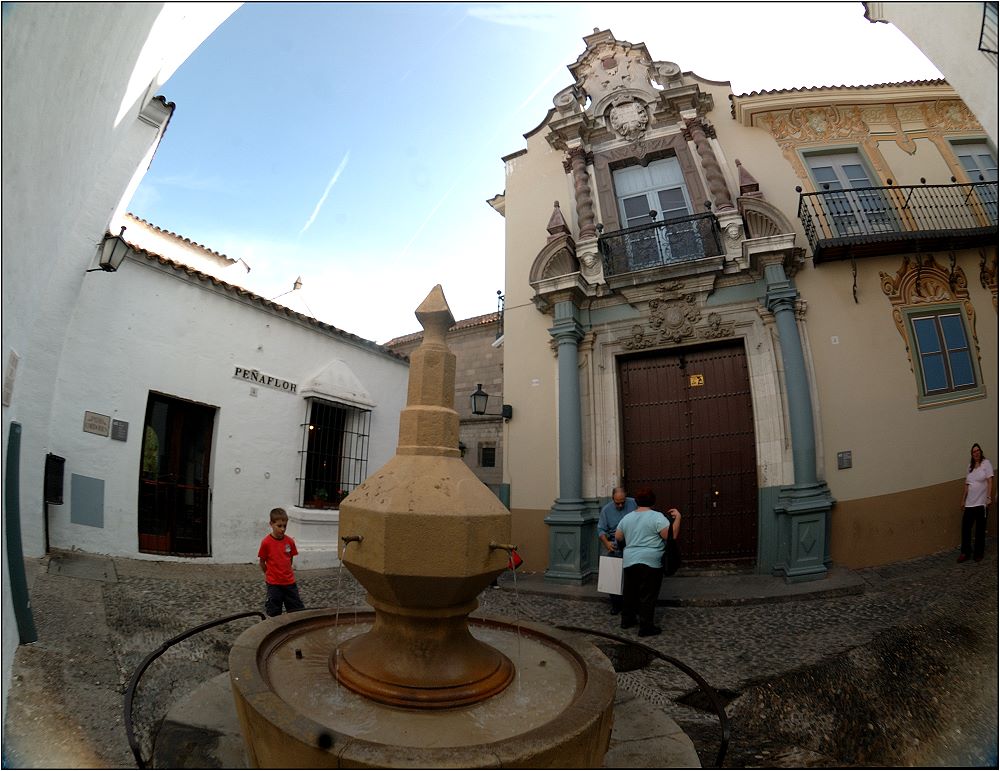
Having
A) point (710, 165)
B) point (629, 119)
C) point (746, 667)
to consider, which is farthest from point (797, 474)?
point (629, 119)

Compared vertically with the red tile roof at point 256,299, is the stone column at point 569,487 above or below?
below

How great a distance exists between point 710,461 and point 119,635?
713cm

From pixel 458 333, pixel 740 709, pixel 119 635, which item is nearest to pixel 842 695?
pixel 740 709

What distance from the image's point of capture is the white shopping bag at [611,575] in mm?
4961

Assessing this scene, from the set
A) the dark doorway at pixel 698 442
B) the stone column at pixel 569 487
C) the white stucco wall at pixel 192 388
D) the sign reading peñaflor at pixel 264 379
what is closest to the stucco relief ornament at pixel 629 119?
the stone column at pixel 569 487

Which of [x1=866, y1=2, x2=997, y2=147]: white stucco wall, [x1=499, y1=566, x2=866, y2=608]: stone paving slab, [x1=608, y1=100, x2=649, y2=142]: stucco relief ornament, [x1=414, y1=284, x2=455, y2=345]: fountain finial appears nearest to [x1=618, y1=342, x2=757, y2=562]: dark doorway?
[x1=499, y1=566, x2=866, y2=608]: stone paving slab

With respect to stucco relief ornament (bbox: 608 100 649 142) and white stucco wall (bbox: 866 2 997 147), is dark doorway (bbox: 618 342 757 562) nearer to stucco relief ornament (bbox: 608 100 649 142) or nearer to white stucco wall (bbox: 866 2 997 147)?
white stucco wall (bbox: 866 2 997 147)

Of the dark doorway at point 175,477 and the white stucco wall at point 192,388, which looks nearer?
the white stucco wall at point 192,388

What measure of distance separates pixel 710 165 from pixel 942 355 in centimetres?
452

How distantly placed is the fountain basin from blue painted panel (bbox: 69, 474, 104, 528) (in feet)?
14.9

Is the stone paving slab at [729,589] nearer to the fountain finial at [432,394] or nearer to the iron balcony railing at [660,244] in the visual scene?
the fountain finial at [432,394]

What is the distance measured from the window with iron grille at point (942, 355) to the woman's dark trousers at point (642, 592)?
4.84 m

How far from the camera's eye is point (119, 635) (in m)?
3.48

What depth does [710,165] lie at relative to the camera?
8.36 m
